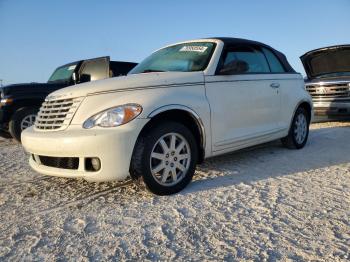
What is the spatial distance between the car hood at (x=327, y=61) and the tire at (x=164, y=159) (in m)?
6.17

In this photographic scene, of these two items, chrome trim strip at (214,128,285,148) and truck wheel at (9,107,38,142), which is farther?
truck wheel at (9,107,38,142)

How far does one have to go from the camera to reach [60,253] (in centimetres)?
245

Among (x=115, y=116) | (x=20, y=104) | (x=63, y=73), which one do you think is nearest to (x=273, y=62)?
(x=115, y=116)

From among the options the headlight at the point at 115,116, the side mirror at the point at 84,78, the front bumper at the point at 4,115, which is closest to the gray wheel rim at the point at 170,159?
the headlight at the point at 115,116

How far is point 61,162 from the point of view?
136 inches

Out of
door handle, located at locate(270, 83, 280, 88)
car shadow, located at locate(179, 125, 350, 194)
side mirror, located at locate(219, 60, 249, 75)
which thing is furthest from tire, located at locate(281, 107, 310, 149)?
side mirror, located at locate(219, 60, 249, 75)

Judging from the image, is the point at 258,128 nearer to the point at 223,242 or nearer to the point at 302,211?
the point at 302,211

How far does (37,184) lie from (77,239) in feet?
5.67

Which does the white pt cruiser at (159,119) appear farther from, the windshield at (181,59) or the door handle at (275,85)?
the door handle at (275,85)

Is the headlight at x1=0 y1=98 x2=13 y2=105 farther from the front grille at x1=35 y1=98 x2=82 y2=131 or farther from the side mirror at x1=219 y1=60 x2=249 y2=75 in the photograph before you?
the side mirror at x1=219 y1=60 x2=249 y2=75

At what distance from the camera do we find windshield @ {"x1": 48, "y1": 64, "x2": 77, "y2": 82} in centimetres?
866

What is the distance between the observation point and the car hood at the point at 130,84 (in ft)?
11.3

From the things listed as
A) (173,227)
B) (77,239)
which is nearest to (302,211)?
(173,227)

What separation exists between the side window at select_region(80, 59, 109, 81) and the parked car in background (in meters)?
4.89
